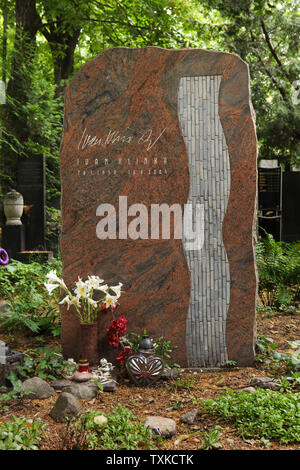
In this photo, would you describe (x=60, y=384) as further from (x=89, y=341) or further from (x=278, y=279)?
(x=278, y=279)

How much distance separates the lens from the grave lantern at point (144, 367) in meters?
4.01

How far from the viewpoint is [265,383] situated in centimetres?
377

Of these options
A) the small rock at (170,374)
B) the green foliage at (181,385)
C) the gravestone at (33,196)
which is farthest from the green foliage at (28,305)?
the gravestone at (33,196)

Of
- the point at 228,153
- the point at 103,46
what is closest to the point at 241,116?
the point at 228,153

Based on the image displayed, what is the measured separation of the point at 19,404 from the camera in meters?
3.56

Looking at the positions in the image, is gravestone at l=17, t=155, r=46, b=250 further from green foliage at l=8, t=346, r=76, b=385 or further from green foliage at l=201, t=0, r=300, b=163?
green foliage at l=8, t=346, r=76, b=385

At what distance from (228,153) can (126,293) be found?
1567 millimetres

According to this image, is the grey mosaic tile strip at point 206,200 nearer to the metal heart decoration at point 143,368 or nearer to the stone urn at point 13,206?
the metal heart decoration at point 143,368

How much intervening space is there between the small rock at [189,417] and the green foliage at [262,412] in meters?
0.09

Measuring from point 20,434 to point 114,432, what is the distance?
0.56m

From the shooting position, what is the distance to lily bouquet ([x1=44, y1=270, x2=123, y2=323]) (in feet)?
13.8

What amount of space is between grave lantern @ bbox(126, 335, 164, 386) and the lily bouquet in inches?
20.2

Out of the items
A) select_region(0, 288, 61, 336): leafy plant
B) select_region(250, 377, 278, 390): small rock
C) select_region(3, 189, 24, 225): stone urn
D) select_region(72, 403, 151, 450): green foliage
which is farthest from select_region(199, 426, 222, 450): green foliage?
select_region(3, 189, 24, 225): stone urn

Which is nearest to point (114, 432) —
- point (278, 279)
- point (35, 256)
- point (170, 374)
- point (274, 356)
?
point (170, 374)
